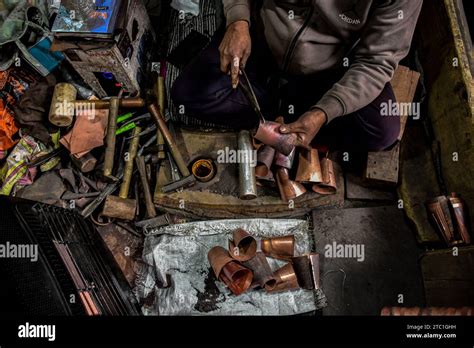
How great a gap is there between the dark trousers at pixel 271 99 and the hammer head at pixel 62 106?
0.80 m

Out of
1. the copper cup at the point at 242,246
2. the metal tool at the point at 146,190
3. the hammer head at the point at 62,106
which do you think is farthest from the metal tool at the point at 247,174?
the hammer head at the point at 62,106

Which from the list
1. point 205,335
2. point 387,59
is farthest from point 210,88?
point 205,335

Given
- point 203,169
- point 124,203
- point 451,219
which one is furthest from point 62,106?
point 451,219

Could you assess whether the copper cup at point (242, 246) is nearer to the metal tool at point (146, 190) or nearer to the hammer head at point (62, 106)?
the metal tool at point (146, 190)

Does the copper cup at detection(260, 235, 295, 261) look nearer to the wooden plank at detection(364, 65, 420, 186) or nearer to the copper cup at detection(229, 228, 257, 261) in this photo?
the copper cup at detection(229, 228, 257, 261)

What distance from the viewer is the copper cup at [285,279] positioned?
267 centimetres

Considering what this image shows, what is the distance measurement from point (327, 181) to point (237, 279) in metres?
0.90

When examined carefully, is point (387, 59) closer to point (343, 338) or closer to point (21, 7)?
point (343, 338)

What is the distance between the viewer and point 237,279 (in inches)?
104

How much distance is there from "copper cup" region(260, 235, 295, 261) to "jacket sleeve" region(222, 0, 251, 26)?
1.46 metres

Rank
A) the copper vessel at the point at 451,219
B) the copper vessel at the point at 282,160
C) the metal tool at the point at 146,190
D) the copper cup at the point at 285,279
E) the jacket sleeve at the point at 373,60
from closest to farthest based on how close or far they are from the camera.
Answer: the jacket sleeve at the point at 373,60 → the copper vessel at the point at 451,219 → the copper cup at the point at 285,279 → the copper vessel at the point at 282,160 → the metal tool at the point at 146,190

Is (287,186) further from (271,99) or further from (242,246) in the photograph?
(271,99)

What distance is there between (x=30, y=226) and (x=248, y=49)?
157cm

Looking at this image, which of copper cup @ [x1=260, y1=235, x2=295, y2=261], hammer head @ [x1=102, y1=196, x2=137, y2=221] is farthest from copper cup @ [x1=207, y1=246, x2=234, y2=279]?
hammer head @ [x1=102, y1=196, x2=137, y2=221]
